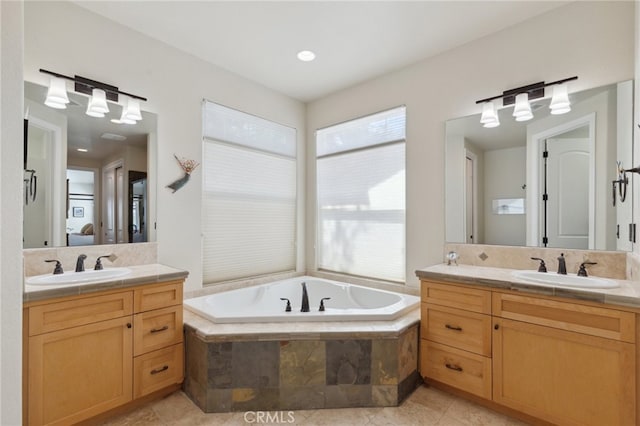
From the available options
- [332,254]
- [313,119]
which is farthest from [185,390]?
[313,119]

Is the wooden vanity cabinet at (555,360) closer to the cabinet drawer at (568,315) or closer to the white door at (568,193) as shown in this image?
the cabinet drawer at (568,315)

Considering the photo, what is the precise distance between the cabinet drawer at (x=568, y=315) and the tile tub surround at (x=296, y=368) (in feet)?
2.28

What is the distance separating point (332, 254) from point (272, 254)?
0.70m

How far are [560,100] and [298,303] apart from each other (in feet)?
9.34

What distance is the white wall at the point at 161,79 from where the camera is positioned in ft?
6.84

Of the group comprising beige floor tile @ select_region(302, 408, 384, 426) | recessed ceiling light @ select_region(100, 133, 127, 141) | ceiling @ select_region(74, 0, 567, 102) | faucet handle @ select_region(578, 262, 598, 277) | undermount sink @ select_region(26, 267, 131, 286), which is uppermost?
ceiling @ select_region(74, 0, 567, 102)

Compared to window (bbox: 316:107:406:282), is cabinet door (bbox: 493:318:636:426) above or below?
below

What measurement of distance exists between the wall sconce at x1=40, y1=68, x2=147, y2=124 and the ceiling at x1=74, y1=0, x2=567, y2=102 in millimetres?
541

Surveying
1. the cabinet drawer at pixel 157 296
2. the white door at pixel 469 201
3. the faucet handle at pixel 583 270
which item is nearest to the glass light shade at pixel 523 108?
the white door at pixel 469 201

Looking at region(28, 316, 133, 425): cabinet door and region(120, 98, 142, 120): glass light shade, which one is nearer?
region(28, 316, 133, 425): cabinet door

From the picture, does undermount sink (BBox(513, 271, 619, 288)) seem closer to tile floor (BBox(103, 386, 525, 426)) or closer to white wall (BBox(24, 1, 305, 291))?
tile floor (BBox(103, 386, 525, 426))

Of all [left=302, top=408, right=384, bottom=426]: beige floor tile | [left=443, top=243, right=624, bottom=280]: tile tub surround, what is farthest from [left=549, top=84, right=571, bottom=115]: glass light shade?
[left=302, top=408, right=384, bottom=426]: beige floor tile

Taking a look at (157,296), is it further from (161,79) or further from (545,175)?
(545,175)

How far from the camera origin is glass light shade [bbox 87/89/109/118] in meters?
2.25
